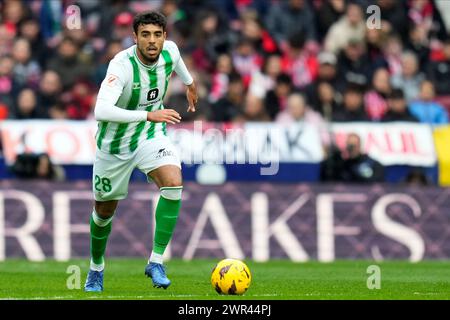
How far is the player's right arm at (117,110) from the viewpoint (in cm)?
1134

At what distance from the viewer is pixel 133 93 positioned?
469 inches

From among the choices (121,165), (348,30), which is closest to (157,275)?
(121,165)

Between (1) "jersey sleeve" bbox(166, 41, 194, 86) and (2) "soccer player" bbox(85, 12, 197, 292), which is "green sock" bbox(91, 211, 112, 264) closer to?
(2) "soccer player" bbox(85, 12, 197, 292)

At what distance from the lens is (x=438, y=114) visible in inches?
786

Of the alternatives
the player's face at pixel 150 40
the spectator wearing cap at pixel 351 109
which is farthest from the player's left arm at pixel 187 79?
the spectator wearing cap at pixel 351 109

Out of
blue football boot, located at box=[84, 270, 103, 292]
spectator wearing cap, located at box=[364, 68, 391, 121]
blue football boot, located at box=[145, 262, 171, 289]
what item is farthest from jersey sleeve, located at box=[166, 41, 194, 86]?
spectator wearing cap, located at box=[364, 68, 391, 121]

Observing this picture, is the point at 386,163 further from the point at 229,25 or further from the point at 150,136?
the point at 150,136

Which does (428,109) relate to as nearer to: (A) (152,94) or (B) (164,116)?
(A) (152,94)

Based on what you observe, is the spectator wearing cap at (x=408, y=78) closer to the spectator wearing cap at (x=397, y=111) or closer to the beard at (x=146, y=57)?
the spectator wearing cap at (x=397, y=111)

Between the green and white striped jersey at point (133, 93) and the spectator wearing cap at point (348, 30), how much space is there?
9413mm

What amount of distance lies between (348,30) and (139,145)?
32.5ft

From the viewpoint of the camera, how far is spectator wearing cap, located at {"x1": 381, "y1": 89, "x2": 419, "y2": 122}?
1950cm

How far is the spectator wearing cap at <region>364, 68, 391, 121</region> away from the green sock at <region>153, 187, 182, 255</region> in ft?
27.6
